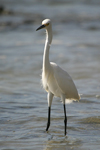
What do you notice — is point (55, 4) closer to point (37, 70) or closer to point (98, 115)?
point (37, 70)

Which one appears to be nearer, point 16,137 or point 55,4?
point 16,137

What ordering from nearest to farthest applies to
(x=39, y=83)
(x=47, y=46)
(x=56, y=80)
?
(x=47, y=46) < (x=56, y=80) < (x=39, y=83)

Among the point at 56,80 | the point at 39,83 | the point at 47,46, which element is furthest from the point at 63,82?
the point at 39,83

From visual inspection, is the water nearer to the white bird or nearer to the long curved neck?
the white bird

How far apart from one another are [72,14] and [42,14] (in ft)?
6.43

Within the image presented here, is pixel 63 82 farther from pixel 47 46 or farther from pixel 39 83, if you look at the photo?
pixel 39 83

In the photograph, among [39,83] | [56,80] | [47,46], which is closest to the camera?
[47,46]

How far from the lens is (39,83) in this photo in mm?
7289

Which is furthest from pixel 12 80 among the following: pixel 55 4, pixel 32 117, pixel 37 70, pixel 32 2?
pixel 32 2

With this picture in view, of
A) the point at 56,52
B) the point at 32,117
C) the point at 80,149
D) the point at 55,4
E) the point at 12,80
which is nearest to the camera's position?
the point at 80,149

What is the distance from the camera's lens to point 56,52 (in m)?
10.5

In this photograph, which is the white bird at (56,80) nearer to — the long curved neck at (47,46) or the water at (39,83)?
the long curved neck at (47,46)

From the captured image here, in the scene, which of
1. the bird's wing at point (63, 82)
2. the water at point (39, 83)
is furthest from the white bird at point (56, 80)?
the water at point (39, 83)

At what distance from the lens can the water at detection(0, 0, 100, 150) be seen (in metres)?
4.17
